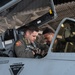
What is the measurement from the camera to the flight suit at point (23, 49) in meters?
5.99

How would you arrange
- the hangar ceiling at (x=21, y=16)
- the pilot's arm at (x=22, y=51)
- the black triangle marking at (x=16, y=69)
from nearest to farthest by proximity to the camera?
the black triangle marking at (x=16, y=69), the pilot's arm at (x=22, y=51), the hangar ceiling at (x=21, y=16)

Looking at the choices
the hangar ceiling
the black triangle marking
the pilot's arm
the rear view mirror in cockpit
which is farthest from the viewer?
the hangar ceiling

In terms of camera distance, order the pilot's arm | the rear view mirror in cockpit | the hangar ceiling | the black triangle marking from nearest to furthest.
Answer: the rear view mirror in cockpit < the black triangle marking < the pilot's arm < the hangar ceiling

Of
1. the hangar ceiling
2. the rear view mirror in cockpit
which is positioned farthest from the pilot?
the rear view mirror in cockpit

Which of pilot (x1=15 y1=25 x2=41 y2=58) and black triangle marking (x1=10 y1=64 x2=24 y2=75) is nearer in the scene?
black triangle marking (x1=10 y1=64 x2=24 y2=75)

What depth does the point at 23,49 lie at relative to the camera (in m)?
6.20

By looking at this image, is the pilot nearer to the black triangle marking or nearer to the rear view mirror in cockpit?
the black triangle marking

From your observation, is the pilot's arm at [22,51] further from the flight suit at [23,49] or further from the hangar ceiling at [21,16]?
the hangar ceiling at [21,16]

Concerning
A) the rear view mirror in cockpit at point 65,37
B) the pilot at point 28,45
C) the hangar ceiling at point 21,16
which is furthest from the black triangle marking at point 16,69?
the hangar ceiling at point 21,16

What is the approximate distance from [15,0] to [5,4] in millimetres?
199

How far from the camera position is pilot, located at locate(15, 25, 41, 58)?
238 inches

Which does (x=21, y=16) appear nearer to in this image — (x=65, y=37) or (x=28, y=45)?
(x=28, y=45)

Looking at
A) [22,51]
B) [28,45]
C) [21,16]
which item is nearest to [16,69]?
[22,51]

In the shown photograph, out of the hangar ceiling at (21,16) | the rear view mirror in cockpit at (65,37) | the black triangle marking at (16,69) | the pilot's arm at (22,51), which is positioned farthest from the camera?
the hangar ceiling at (21,16)
